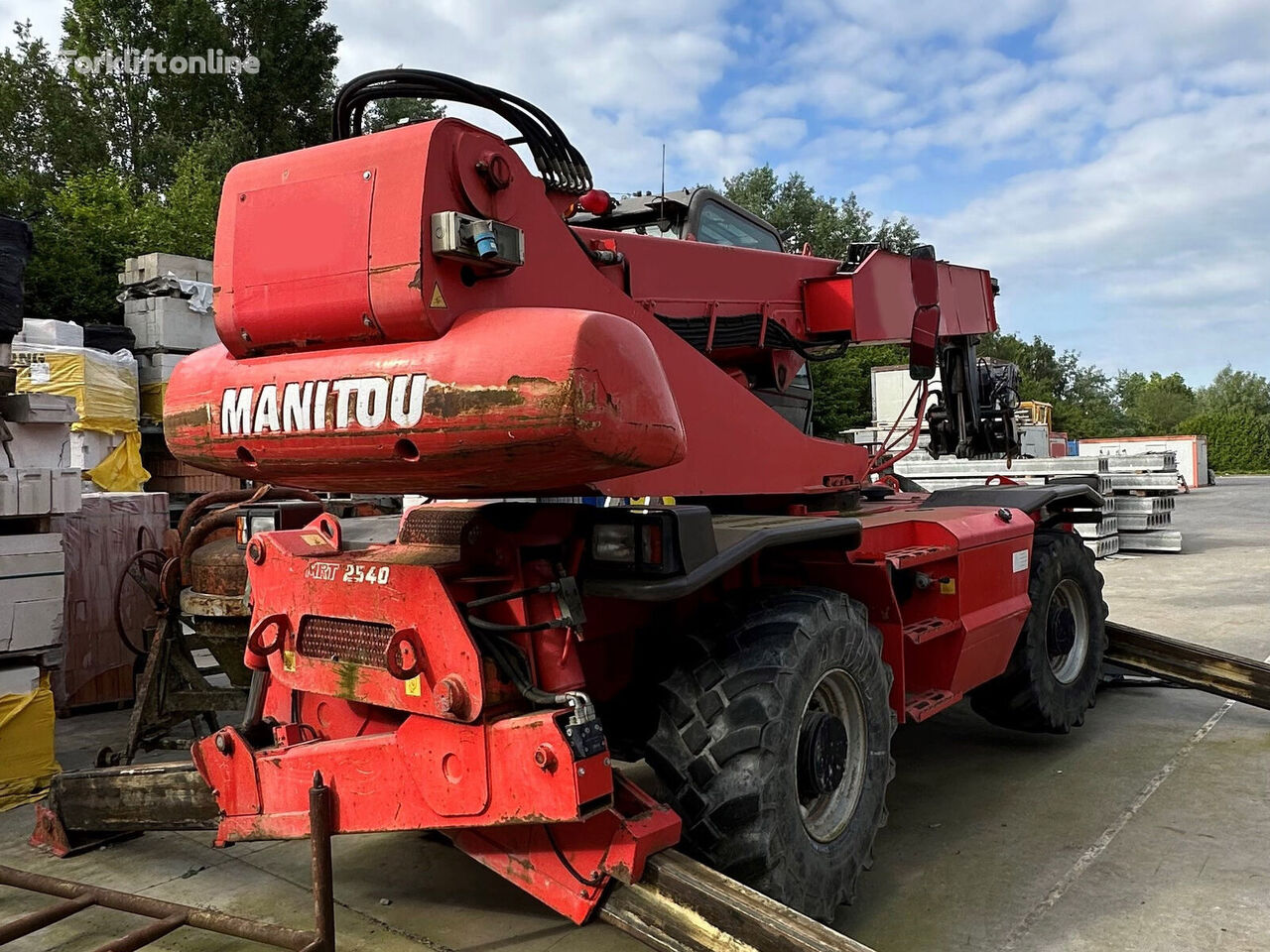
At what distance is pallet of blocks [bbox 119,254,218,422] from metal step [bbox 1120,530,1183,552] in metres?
13.1

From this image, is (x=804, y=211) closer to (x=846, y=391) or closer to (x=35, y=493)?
(x=846, y=391)

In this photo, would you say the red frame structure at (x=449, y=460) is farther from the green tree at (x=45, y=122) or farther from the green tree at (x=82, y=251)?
the green tree at (x=45, y=122)

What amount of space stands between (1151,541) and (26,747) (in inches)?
574

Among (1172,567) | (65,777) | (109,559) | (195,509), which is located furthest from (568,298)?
(1172,567)

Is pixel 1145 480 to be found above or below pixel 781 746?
above

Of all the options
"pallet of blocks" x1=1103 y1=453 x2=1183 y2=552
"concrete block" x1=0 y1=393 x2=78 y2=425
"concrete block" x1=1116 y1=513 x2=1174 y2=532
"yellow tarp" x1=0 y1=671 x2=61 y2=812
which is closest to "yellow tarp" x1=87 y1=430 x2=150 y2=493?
"concrete block" x1=0 y1=393 x2=78 y2=425

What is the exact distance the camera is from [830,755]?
3.50 meters

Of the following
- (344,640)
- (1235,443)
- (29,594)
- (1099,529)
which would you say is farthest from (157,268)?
A: (1235,443)

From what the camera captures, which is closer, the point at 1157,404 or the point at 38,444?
the point at 38,444

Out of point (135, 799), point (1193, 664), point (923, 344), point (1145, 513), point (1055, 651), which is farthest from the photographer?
point (1145, 513)

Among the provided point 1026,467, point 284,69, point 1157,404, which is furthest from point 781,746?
point 1157,404

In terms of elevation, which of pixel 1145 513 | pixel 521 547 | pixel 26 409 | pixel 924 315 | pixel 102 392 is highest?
pixel 102 392

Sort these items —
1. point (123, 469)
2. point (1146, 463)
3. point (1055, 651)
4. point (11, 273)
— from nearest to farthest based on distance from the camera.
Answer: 1. point (11, 273)
2. point (1055, 651)
3. point (123, 469)
4. point (1146, 463)

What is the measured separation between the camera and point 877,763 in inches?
146
